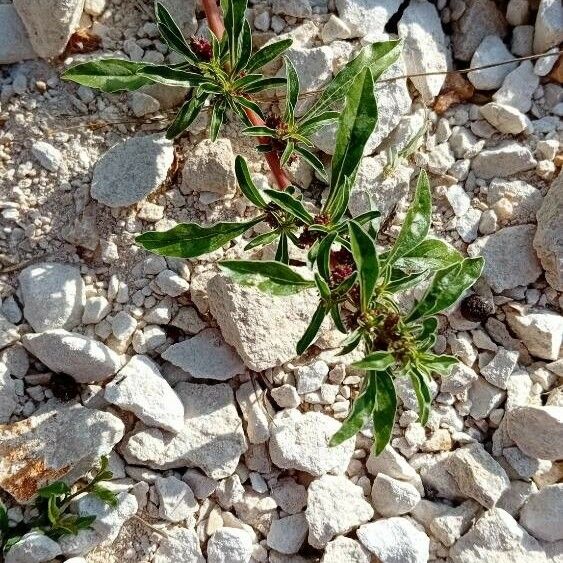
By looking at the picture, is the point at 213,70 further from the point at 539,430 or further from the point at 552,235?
the point at 539,430

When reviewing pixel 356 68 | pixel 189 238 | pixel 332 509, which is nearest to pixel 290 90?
pixel 356 68

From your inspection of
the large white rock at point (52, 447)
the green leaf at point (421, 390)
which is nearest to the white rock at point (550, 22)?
the green leaf at point (421, 390)

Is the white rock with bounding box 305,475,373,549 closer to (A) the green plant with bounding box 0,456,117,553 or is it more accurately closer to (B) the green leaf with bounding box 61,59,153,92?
(A) the green plant with bounding box 0,456,117,553

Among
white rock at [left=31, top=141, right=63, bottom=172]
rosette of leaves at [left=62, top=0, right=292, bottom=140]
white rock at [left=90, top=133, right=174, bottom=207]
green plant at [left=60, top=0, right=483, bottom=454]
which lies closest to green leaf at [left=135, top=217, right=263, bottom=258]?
green plant at [left=60, top=0, right=483, bottom=454]

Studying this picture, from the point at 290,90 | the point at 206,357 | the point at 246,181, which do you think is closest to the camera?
the point at 246,181

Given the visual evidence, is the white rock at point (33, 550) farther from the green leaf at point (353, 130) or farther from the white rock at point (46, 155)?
the green leaf at point (353, 130)

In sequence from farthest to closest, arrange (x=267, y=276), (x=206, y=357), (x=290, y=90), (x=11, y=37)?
(x=11, y=37) < (x=206, y=357) < (x=290, y=90) < (x=267, y=276)
